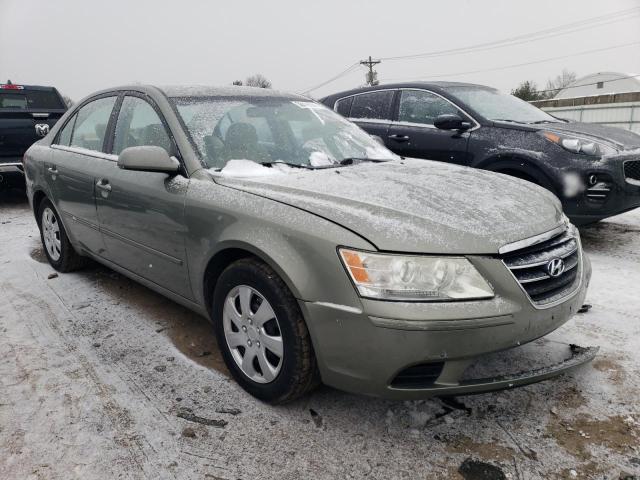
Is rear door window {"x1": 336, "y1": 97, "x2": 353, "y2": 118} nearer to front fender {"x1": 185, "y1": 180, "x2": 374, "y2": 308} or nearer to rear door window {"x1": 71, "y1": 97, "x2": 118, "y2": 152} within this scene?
rear door window {"x1": 71, "y1": 97, "x2": 118, "y2": 152}

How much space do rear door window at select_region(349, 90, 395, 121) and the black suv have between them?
1 cm

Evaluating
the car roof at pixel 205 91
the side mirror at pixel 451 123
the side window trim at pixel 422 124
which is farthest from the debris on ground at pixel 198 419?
the side window trim at pixel 422 124

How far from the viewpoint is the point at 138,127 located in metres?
3.28

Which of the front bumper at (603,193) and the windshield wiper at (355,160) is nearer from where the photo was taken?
the windshield wiper at (355,160)

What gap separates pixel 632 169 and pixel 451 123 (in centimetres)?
166

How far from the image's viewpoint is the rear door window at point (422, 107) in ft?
17.7

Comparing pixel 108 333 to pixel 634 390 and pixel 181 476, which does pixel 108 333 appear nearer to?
pixel 181 476

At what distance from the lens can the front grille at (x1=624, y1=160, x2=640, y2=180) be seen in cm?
450

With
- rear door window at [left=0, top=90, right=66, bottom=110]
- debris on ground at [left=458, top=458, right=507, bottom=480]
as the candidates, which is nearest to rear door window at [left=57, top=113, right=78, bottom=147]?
debris on ground at [left=458, top=458, right=507, bottom=480]

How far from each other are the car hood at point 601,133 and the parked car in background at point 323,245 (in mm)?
2341

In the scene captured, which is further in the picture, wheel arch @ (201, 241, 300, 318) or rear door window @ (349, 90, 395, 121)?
rear door window @ (349, 90, 395, 121)

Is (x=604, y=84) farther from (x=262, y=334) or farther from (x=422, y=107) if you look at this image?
(x=262, y=334)

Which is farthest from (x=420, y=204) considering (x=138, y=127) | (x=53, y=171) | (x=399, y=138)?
(x=399, y=138)

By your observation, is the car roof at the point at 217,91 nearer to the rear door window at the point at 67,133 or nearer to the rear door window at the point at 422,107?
the rear door window at the point at 67,133
